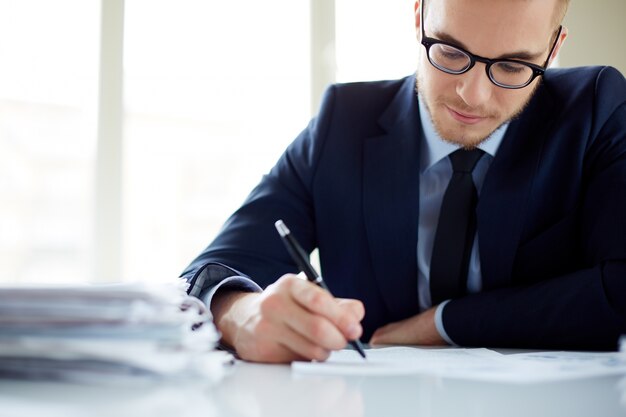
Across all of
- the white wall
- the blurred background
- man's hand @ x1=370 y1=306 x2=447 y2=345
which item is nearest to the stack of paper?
man's hand @ x1=370 y1=306 x2=447 y2=345

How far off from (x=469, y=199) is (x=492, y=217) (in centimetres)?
7

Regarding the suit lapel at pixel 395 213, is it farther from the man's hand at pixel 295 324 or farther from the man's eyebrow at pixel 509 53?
the man's hand at pixel 295 324

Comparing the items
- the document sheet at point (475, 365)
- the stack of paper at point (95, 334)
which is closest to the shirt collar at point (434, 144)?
the document sheet at point (475, 365)

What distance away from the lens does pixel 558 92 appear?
176 centimetres

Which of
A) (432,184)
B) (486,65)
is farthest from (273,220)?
(486,65)

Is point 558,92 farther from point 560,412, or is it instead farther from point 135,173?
point 135,173

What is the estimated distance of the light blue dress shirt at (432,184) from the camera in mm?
1668

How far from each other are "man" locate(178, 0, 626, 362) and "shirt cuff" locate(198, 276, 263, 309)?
28mm

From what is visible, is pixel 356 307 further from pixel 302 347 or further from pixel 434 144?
pixel 434 144

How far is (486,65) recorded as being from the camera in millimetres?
1547

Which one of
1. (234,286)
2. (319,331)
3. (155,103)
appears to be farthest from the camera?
(155,103)

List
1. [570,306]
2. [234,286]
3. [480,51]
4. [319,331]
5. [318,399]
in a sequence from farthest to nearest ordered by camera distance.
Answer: [480,51], [570,306], [234,286], [319,331], [318,399]

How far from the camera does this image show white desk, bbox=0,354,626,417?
0.65 m

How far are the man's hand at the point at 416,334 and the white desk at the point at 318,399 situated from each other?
24.4 inches
